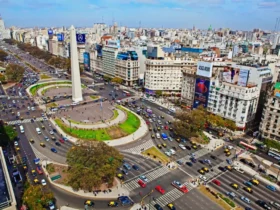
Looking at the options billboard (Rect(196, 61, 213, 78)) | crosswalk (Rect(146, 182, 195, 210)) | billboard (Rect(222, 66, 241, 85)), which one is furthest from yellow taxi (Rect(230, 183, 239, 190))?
billboard (Rect(196, 61, 213, 78))

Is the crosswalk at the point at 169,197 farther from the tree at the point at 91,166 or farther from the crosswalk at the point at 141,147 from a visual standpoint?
the crosswalk at the point at 141,147

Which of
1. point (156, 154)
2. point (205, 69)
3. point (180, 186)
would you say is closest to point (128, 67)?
point (205, 69)

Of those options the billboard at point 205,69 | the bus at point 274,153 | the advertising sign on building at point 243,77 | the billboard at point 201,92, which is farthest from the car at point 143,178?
the billboard at point 205,69

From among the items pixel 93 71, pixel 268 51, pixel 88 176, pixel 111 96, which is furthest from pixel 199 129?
pixel 268 51

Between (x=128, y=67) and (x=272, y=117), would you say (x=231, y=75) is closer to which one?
(x=272, y=117)

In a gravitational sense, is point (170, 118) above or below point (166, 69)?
below

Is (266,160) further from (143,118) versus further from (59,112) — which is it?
(59,112)
